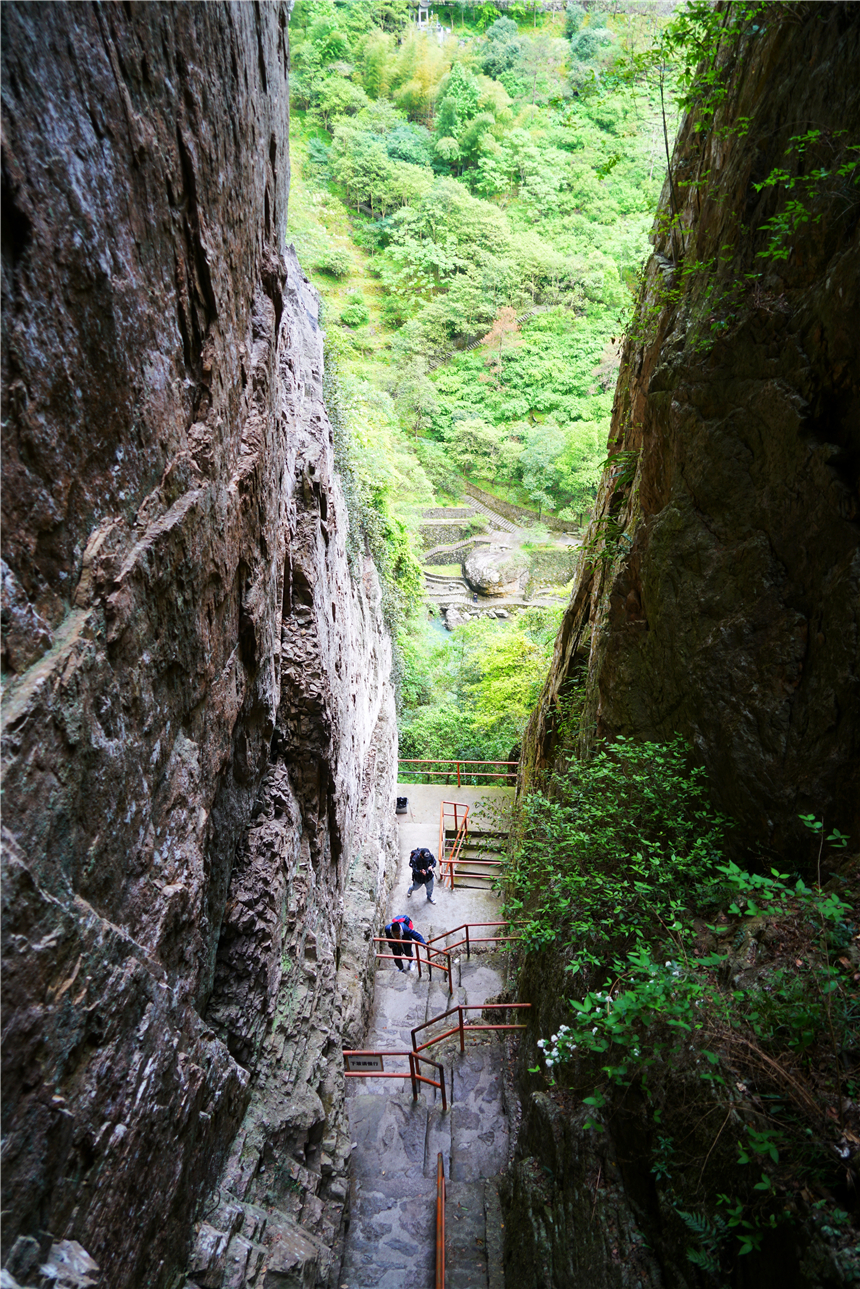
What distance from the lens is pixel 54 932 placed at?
2014 mm

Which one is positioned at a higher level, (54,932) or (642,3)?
(642,3)

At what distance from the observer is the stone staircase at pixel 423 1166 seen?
5125mm

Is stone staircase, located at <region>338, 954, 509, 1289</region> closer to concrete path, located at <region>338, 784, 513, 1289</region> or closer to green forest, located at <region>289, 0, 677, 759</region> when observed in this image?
concrete path, located at <region>338, 784, 513, 1289</region>

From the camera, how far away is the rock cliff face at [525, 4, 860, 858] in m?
3.67

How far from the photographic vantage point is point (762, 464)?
4301 millimetres

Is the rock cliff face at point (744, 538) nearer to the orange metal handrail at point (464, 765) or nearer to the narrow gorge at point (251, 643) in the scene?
the narrow gorge at point (251, 643)

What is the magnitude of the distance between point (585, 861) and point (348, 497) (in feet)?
24.3

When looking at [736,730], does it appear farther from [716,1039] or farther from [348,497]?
[348,497]

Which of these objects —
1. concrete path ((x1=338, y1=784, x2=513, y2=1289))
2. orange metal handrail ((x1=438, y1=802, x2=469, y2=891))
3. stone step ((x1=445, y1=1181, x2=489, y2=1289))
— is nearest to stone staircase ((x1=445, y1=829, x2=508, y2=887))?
orange metal handrail ((x1=438, y1=802, x2=469, y2=891))

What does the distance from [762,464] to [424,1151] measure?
6748 mm

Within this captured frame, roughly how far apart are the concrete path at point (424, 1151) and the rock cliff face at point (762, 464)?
4192mm

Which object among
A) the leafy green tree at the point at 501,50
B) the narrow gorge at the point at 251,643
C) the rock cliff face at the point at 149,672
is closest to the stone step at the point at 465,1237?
the narrow gorge at the point at 251,643

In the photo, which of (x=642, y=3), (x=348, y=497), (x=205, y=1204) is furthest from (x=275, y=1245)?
(x=642, y=3)

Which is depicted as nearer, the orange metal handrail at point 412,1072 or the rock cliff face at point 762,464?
the rock cliff face at point 762,464
